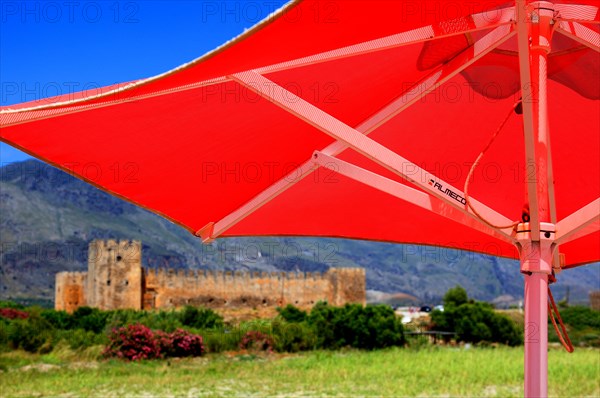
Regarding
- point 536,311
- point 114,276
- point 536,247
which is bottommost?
point 114,276

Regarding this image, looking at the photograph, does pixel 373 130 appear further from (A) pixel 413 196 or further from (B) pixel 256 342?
A: (B) pixel 256 342

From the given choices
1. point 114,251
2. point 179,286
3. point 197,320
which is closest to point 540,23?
point 197,320

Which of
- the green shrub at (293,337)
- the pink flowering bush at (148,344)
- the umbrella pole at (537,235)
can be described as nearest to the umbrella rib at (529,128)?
the umbrella pole at (537,235)

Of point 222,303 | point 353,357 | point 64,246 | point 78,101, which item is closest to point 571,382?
point 353,357

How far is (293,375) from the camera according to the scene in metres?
9.50

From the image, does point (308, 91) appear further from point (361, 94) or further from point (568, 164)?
point (568, 164)

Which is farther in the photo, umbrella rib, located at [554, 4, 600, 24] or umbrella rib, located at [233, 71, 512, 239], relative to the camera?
umbrella rib, located at [233, 71, 512, 239]

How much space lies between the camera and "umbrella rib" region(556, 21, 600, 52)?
7.79 feet

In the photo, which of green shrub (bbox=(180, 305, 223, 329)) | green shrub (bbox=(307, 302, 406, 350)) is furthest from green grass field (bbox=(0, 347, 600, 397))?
green shrub (bbox=(180, 305, 223, 329))

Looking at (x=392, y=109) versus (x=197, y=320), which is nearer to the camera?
(x=392, y=109)

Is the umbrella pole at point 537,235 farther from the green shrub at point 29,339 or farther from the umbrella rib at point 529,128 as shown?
the green shrub at point 29,339

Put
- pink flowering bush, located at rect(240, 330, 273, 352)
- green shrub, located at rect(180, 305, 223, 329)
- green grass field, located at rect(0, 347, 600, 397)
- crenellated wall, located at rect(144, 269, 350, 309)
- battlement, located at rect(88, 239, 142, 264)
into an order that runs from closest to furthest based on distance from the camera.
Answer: green grass field, located at rect(0, 347, 600, 397)
pink flowering bush, located at rect(240, 330, 273, 352)
green shrub, located at rect(180, 305, 223, 329)
battlement, located at rect(88, 239, 142, 264)
crenellated wall, located at rect(144, 269, 350, 309)

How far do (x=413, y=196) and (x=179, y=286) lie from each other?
28672 millimetres

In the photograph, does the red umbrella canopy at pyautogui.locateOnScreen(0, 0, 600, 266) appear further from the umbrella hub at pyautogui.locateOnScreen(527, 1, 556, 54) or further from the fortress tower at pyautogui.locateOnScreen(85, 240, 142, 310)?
the fortress tower at pyautogui.locateOnScreen(85, 240, 142, 310)
